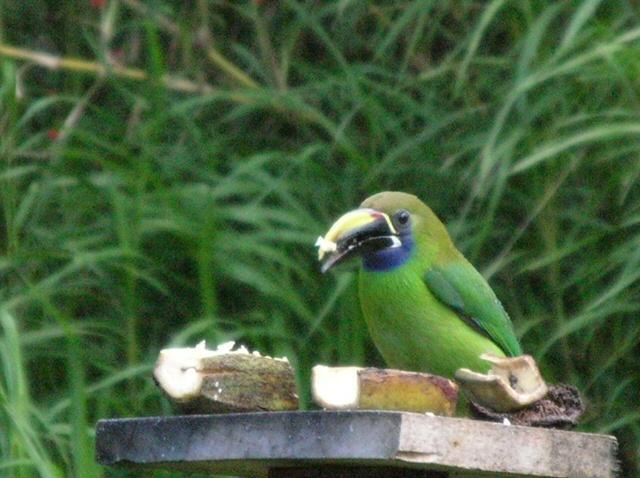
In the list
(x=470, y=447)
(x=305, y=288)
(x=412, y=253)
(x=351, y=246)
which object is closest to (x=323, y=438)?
(x=470, y=447)

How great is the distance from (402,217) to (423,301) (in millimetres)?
217

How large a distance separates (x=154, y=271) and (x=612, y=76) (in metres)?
1.35

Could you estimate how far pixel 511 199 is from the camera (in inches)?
176

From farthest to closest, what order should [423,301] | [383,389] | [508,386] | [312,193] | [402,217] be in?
[312,193], [423,301], [402,217], [508,386], [383,389]

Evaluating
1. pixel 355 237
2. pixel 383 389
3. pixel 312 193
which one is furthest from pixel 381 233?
pixel 312 193

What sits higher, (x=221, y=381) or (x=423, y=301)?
(x=423, y=301)

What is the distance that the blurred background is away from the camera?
13.9 feet

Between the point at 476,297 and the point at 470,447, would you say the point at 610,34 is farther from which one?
the point at 470,447

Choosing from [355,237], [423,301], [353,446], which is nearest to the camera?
[353,446]

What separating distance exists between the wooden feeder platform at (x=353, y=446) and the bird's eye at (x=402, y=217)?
960mm

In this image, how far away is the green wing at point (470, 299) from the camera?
3.60 metres

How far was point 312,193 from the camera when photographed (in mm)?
4668

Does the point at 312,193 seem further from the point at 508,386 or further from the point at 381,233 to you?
the point at 508,386

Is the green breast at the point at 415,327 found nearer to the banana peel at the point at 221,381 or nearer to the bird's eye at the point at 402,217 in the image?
the bird's eye at the point at 402,217
